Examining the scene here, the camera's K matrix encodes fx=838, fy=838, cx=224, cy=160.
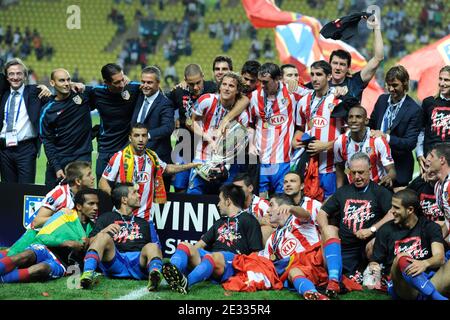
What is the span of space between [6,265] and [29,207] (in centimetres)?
170

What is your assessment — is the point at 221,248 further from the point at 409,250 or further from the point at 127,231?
the point at 409,250

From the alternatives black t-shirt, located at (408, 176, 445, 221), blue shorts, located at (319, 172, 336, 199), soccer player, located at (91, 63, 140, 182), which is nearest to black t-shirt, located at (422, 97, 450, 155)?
black t-shirt, located at (408, 176, 445, 221)

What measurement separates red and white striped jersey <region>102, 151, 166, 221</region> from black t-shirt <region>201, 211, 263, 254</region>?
34.2 inches

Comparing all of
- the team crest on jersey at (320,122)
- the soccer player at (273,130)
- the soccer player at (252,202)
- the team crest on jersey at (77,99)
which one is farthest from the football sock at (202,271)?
the team crest on jersey at (77,99)

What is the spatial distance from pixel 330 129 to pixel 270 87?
68 cm

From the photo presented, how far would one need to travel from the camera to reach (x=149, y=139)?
26.3 feet

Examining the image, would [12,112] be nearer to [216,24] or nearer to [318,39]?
[318,39]

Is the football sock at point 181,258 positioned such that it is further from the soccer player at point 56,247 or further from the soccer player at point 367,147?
the soccer player at point 367,147

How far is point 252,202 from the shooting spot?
7.43m

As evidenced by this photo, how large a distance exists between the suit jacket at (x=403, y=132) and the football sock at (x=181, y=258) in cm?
217

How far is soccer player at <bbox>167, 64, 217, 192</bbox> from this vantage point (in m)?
8.10

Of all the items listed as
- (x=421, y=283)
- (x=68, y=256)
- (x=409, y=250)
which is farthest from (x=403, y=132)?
(x=68, y=256)

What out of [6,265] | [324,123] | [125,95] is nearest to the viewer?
[6,265]

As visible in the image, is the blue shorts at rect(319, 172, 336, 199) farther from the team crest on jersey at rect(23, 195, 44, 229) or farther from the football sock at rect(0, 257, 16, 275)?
the football sock at rect(0, 257, 16, 275)
